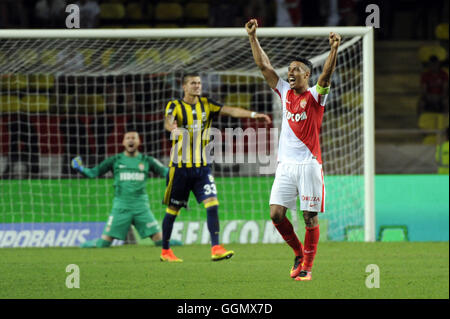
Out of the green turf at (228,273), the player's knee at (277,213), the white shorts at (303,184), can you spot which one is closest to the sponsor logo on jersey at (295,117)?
the white shorts at (303,184)

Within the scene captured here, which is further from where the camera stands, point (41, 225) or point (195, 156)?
point (41, 225)

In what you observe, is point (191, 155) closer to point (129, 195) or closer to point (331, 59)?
point (129, 195)

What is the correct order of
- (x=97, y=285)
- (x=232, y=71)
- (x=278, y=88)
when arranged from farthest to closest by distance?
(x=232, y=71)
(x=97, y=285)
(x=278, y=88)

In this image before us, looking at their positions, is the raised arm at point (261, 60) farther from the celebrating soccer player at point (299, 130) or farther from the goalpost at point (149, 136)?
the goalpost at point (149, 136)

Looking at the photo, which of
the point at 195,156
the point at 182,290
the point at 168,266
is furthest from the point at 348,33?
the point at 182,290

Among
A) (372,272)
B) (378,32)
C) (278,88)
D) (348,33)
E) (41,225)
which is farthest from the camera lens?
(378,32)

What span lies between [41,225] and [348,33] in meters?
4.41

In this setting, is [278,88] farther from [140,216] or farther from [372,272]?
[140,216]

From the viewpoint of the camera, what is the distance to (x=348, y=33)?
9664 millimetres

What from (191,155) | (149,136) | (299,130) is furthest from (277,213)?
(149,136)

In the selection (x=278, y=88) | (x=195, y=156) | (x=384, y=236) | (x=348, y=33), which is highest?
(x=348, y=33)

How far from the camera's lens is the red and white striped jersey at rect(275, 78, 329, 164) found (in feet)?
14.9

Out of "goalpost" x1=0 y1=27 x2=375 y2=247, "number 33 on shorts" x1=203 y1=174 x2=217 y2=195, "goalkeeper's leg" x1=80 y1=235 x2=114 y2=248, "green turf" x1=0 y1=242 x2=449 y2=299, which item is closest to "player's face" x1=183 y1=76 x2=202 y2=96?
"number 33 on shorts" x1=203 y1=174 x2=217 y2=195

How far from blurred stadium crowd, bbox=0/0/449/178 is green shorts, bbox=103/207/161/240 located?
242 centimetres
